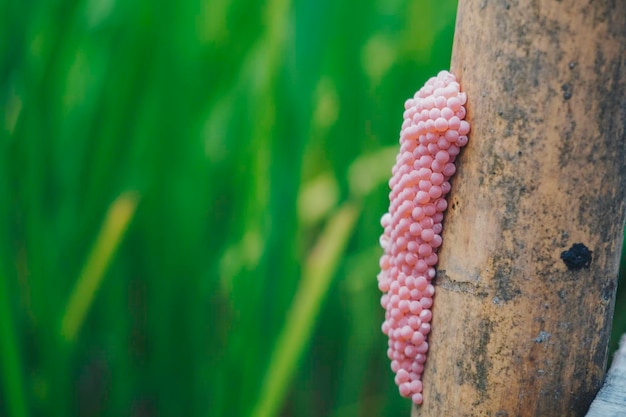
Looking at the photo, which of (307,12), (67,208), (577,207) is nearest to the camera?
(577,207)

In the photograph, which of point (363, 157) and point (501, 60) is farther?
point (363, 157)

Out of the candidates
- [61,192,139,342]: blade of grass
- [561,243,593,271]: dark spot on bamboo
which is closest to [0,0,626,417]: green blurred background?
[61,192,139,342]: blade of grass

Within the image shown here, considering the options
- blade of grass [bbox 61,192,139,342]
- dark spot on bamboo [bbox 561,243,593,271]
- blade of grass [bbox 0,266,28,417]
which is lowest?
blade of grass [bbox 0,266,28,417]

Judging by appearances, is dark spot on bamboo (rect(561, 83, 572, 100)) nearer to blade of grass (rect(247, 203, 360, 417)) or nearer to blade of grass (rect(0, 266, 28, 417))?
blade of grass (rect(247, 203, 360, 417))

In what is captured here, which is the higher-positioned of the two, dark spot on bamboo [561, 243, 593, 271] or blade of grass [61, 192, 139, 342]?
dark spot on bamboo [561, 243, 593, 271]

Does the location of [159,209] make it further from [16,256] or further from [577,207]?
[577,207]

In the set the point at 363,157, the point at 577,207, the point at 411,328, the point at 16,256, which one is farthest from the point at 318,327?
the point at 577,207

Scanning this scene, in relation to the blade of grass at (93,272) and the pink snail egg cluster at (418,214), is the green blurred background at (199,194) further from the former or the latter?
the pink snail egg cluster at (418,214)

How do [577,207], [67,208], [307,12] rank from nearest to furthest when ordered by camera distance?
1. [577,207]
2. [307,12]
3. [67,208]

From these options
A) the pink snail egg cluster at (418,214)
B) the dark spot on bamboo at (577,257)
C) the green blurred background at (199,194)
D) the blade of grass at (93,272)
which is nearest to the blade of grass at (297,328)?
the green blurred background at (199,194)
